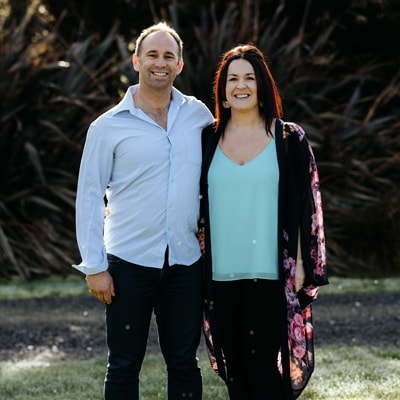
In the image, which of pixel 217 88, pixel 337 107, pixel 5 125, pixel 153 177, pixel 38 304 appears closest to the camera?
pixel 153 177

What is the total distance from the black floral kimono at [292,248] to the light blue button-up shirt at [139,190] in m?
0.11

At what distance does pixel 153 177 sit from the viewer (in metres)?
Result: 4.29

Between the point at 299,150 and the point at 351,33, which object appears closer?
the point at 299,150

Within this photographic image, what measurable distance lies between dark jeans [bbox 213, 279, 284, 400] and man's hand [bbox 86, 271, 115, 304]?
1.50ft

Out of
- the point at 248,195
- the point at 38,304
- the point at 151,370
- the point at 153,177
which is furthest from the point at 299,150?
the point at 38,304

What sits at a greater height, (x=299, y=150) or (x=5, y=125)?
(x=299, y=150)

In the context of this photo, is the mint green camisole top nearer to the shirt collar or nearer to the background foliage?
the shirt collar

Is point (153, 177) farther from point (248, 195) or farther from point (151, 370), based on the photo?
point (151, 370)

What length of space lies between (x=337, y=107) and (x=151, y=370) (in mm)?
6460

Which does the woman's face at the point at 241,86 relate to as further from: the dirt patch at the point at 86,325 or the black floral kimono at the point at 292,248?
the dirt patch at the point at 86,325

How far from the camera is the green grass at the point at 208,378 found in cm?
562

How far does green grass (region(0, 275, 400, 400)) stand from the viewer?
5.62 metres

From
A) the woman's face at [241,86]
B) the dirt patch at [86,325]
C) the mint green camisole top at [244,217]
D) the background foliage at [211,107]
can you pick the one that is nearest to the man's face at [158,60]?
the woman's face at [241,86]

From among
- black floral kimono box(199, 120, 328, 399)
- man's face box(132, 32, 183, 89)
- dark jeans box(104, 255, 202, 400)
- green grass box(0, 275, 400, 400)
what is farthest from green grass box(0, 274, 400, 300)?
man's face box(132, 32, 183, 89)
